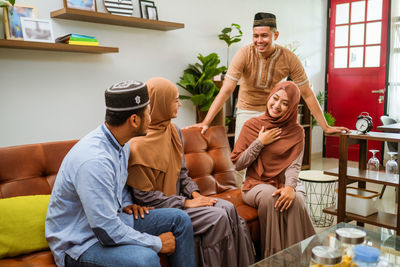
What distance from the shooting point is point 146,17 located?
12.5ft

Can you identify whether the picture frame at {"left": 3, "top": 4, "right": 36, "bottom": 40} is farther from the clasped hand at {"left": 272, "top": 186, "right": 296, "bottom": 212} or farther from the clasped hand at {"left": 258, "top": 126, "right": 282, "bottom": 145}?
the clasped hand at {"left": 272, "top": 186, "right": 296, "bottom": 212}

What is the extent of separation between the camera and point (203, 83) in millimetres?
4121

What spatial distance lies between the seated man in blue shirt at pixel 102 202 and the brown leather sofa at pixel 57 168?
186 millimetres

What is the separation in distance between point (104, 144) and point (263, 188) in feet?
3.68

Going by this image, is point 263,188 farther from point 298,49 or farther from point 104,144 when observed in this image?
point 298,49

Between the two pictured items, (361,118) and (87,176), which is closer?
(87,176)

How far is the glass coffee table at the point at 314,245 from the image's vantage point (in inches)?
64.9

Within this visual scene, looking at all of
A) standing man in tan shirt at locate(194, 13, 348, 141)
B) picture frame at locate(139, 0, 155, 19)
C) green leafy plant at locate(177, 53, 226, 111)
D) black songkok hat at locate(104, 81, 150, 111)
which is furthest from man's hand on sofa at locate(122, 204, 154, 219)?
picture frame at locate(139, 0, 155, 19)

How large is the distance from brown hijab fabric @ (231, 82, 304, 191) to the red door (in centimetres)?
392

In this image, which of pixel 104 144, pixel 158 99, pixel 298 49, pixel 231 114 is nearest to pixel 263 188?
pixel 158 99

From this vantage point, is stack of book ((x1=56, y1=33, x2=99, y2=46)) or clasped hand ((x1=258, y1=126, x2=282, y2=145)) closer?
clasped hand ((x1=258, y1=126, x2=282, y2=145))

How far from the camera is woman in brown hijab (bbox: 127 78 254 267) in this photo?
2.00 meters

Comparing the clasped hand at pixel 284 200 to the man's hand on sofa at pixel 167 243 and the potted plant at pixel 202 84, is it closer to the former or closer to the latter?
the man's hand on sofa at pixel 167 243

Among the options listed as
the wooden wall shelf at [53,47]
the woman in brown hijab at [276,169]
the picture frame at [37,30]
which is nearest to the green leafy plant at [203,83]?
the wooden wall shelf at [53,47]
